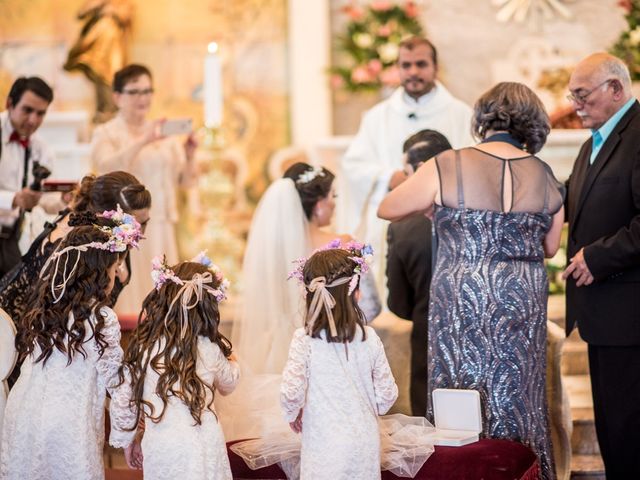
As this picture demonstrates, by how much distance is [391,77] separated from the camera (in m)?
9.55

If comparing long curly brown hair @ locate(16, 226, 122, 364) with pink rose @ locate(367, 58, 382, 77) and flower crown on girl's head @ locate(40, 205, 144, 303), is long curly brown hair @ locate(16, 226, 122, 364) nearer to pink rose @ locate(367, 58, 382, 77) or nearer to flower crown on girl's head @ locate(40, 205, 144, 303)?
flower crown on girl's head @ locate(40, 205, 144, 303)

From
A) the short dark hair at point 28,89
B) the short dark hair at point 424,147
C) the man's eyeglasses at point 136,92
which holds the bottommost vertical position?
the short dark hair at point 424,147

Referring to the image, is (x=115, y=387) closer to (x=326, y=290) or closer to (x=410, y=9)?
(x=326, y=290)

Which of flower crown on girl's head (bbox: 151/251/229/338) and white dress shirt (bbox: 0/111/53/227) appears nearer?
flower crown on girl's head (bbox: 151/251/229/338)

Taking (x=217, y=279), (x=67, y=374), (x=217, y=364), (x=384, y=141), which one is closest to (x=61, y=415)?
(x=67, y=374)

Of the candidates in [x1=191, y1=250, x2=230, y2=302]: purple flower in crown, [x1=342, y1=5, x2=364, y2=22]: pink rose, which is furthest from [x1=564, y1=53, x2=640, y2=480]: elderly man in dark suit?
[x1=342, y1=5, x2=364, y2=22]: pink rose

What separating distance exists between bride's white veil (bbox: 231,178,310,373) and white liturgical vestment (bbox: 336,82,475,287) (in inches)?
61.2

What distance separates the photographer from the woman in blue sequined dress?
4793mm

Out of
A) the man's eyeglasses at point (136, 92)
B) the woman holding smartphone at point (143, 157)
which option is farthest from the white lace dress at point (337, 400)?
the man's eyeglasses at point (136, 92)

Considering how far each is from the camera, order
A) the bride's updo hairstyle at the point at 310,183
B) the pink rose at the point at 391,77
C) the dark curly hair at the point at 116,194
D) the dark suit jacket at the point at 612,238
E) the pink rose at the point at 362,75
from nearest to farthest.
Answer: the dark suit jacket at the point at 612,238
the dark curly hair at the point at 116,194
the bride's updo hairstyle at the point at 310,183
the pink rose at the point at 391,77
the pink rose at the point at 362,75

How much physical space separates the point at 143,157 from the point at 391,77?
9.30 feet

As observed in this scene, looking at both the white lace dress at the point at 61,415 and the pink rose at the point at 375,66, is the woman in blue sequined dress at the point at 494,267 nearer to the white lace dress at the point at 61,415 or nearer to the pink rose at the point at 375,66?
the white lace dress at the point at 61,415

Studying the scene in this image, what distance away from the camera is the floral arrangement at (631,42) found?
29.7ft

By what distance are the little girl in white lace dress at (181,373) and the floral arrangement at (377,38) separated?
5.50 metres
